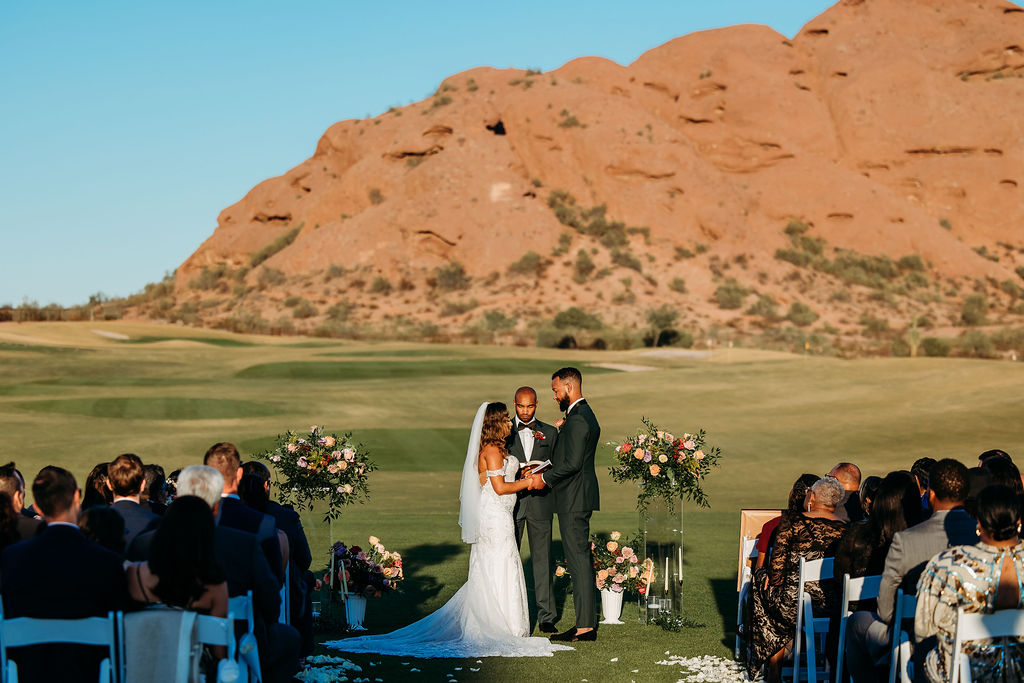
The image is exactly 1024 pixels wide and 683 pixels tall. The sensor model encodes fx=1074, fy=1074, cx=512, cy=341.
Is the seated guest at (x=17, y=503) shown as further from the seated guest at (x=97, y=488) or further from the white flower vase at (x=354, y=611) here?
the white flower vase at (x=354, y=611)

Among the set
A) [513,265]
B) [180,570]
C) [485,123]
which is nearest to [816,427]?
[180,570]

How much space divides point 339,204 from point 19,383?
4751 centimetres

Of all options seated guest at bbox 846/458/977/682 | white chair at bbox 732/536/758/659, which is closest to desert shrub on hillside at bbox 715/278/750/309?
white chair at bbox 732/536/758/659

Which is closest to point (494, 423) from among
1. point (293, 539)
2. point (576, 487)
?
point (576, 487)

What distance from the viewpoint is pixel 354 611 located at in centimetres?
900

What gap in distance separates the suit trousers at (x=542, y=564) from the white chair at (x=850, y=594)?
9.73ft

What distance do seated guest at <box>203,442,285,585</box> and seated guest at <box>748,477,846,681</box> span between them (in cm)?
319

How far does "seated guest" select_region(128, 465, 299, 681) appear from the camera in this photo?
5.27 metres

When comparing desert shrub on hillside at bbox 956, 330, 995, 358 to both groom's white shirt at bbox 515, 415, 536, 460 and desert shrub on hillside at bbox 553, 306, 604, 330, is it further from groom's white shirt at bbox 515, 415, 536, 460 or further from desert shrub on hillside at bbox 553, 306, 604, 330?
groom's white shirt at bbox 515, 415, 536, 460

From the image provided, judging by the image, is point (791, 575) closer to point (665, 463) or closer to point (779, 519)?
point (779, 519)

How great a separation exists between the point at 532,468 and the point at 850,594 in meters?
3.20

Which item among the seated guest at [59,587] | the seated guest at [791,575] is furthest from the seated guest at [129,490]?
the seated guest at [791,575]

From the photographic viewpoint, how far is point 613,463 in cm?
2195

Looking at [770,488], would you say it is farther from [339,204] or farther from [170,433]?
[339,204]
